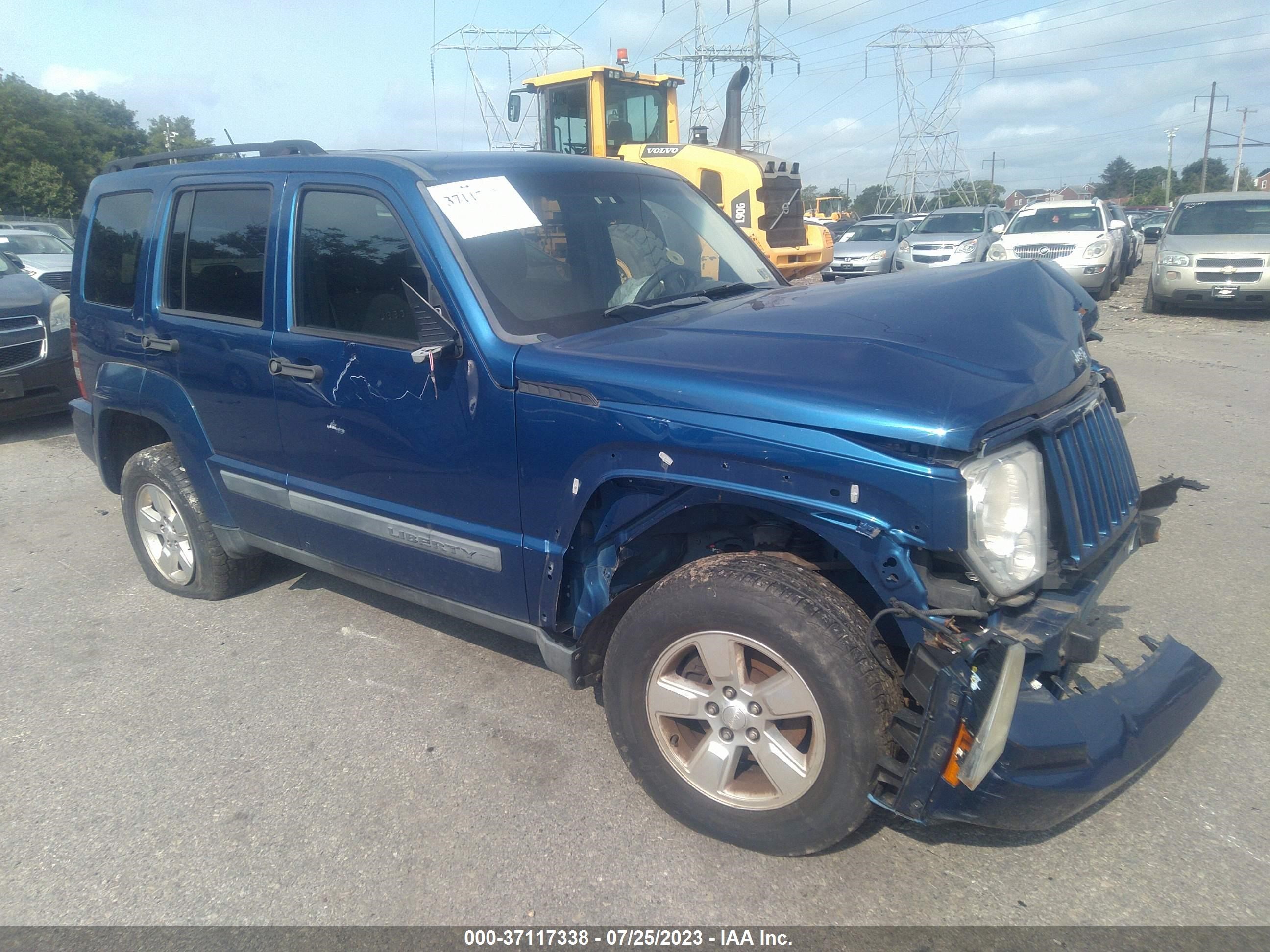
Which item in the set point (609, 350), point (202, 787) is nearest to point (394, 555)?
point (202, 787)

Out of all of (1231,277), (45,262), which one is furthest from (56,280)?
(1231,277)

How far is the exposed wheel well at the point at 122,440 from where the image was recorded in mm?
4719

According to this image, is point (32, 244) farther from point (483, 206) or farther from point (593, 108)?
point (483, 206)

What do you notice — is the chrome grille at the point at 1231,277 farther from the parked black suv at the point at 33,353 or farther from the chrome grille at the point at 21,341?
the chrome grille at the point at 21,341

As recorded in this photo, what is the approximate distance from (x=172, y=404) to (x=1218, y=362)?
418 inches

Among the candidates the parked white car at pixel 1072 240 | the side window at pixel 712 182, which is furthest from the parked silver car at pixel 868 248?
the side window at pixel 712 182

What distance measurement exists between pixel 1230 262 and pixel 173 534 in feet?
47.0

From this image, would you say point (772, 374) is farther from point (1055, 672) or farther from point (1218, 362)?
point (1218, 362)

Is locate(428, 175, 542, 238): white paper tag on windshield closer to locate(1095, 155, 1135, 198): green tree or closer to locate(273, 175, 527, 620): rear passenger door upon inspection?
locate(273, 175, 527, 620): rear passenger door

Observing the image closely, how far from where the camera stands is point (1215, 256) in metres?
13.3

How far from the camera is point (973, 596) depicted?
7.55 ft

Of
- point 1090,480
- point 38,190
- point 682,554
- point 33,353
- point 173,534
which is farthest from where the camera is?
point 38,190

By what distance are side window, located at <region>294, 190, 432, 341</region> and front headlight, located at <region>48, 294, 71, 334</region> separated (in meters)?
5.78

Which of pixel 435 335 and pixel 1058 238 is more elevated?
pixel 1058 238
